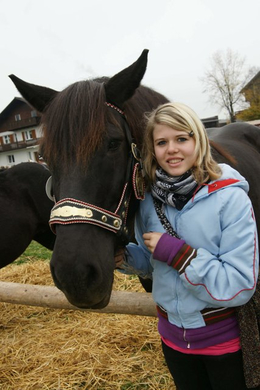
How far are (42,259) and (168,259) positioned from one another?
19.2 ft

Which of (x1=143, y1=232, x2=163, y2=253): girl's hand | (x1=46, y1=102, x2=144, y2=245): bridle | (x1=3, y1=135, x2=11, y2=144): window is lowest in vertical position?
(x1=3, y1=135, x2=11, y2=144): window

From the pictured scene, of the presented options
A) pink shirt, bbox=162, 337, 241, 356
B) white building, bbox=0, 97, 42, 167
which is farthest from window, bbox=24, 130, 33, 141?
pink shirt, bbox=162, 337, 241, 356

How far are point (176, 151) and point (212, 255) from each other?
466 mm

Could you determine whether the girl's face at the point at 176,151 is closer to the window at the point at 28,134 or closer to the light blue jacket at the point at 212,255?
the light blue jacket at the point at 212,255

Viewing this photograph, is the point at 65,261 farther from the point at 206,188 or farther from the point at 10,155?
the point at 10,155

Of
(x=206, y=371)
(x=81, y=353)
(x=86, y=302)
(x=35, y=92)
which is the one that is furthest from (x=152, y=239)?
(x=81, y=353)

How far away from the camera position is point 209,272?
126 cm

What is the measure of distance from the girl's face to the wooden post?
5.00 feet

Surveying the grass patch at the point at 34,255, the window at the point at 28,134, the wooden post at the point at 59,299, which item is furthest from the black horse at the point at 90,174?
the window at the point at 28,134

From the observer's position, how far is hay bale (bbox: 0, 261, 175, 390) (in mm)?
2723

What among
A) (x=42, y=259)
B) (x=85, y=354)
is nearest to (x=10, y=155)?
(x=42, y=259)

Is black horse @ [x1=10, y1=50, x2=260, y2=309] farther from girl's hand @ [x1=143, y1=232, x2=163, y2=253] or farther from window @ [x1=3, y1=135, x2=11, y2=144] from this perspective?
window @ [x1=3, y1=135, x2=11, y2=144]

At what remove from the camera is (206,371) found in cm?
156

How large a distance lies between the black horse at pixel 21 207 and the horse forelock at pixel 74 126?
2768mm
